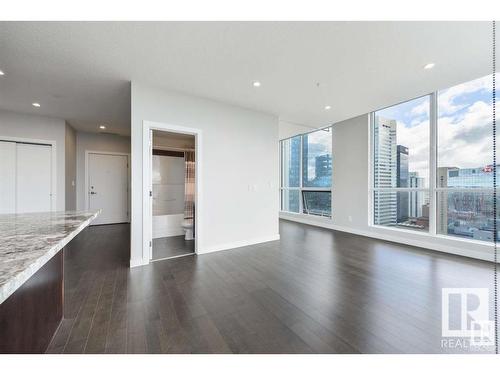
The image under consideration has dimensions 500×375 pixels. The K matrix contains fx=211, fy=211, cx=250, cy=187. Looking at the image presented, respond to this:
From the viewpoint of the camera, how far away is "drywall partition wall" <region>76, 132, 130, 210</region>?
231 inches

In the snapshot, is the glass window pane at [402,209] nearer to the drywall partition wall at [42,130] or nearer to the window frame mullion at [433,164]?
the window frame mullion at [433,164]

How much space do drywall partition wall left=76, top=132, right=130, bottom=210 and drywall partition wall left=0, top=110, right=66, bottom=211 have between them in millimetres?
1264

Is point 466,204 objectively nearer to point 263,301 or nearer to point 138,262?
point 263,301

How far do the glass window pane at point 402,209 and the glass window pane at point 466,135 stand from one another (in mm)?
482

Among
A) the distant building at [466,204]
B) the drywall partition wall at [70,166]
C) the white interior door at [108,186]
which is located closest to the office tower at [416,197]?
the distant building at [466,204]

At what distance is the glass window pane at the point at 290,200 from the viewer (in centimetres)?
708

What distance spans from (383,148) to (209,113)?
380 centimetres

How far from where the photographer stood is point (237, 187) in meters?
3.98

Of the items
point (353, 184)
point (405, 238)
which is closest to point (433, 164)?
point (405, 238)

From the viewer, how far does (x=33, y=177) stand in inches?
175

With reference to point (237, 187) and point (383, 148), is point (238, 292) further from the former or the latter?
point (383, 148)

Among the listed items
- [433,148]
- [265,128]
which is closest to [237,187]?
[265,128]

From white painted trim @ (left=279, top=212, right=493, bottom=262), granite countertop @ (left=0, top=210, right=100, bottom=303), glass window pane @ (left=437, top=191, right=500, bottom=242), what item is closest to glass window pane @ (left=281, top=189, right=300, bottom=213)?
white painted trim @ (left=279, top=212, right=493, bottom=262)

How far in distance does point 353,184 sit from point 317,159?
5.00 feet
